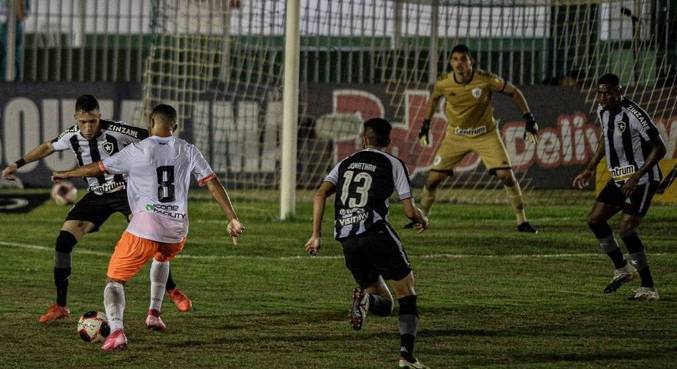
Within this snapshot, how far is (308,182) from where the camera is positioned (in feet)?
78.5

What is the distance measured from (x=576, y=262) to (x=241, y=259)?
365 centimetres

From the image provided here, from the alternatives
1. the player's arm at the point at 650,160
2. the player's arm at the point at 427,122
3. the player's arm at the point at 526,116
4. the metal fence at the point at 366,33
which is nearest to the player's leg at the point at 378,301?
the player's arm at the point at 650,160

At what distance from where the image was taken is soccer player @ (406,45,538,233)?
58.8 ft

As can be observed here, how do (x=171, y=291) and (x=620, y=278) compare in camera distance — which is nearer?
(x=171, y=291)

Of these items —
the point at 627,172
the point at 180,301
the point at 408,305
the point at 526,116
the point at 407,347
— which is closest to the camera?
the point at 407,347

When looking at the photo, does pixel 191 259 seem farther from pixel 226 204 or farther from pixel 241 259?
pixel 226 204

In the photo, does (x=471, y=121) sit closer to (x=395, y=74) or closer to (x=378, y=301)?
(x=395, y=74)

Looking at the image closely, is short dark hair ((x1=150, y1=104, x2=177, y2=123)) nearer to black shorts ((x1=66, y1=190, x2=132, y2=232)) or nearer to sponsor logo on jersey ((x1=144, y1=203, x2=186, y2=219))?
sponsor logo on jersey ((x1=144, y1=203, x2=186, y2=219))

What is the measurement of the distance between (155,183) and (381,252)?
1706 mm

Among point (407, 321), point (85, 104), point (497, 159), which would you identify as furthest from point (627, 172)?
point (497, 159)

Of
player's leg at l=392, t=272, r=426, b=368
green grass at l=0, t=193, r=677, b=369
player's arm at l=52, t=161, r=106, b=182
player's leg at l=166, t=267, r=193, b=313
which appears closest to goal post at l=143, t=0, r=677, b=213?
green grass at l=0, t=193, r=677, b=369

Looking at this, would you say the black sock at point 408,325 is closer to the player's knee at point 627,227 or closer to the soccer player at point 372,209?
the soccer player at point 372,209

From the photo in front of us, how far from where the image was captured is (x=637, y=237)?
12625 millimetres

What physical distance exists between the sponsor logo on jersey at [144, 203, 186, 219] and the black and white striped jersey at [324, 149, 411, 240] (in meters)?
1.22
